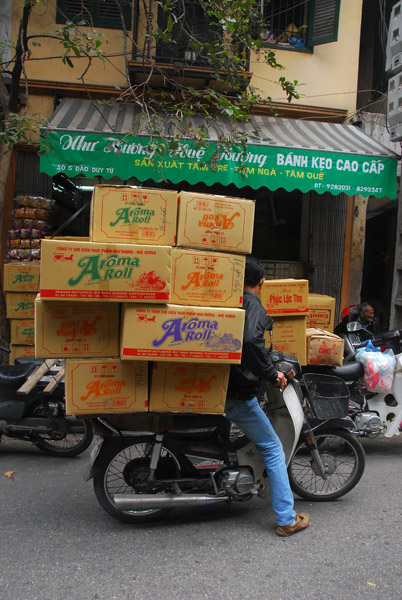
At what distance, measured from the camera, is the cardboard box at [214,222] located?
112 inches

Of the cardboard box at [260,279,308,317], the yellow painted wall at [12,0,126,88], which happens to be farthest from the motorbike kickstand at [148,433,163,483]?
the yellow painted wall at [12,0,126,88]

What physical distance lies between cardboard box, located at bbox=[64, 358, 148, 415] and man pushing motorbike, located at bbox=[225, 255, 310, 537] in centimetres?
59

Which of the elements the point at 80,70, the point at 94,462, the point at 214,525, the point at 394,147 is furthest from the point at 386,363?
the point at 80,70

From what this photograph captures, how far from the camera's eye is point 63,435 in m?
4.37

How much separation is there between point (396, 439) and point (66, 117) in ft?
20.0

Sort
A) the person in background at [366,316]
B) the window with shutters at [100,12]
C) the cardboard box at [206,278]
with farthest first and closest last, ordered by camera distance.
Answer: the window with shutters at [100,12] < the person in background at [366,316] < the cardboard box at [206,278]

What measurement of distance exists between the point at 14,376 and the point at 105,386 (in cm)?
196

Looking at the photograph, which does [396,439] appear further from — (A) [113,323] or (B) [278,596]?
(A) [113,323]

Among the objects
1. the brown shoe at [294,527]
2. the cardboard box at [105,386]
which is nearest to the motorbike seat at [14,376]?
the cardboard box at [105,386]

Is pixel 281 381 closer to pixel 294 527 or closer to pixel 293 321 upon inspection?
pixel 294 527

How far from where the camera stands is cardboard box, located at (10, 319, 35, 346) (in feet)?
21.3

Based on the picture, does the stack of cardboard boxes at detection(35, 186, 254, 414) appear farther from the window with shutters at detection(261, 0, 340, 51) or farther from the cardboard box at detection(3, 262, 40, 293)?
the window with shutters at detection(261, 0, 340, 51)

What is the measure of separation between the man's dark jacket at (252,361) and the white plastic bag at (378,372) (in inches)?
74.3

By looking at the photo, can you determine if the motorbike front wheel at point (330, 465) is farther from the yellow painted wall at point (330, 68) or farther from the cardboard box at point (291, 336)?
the yellow painted wall at point (330, 68)
